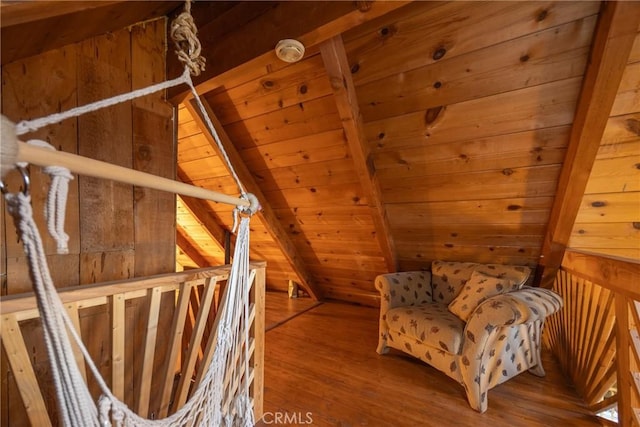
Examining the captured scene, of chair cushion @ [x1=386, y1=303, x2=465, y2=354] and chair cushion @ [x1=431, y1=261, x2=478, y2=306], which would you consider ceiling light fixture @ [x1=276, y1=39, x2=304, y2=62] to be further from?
chair cushion @ [x1=431, y1=261, x2=478, y2=306]

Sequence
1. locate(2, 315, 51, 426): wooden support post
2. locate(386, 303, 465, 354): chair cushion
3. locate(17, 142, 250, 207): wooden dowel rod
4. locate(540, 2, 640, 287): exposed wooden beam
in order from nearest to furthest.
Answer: locate(17, 142, 250, 207): wooden dowel rod → locate(2, 315, 51, 426): wooden support post → locate(540, 2, 640, 287): exposed wooden beam → locate(386, 303, 465, 354): chair cushion

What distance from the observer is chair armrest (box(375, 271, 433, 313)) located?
7.80ft

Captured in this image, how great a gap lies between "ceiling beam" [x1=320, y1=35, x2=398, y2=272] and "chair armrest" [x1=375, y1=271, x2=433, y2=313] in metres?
0.30

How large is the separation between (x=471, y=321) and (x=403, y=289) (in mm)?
745

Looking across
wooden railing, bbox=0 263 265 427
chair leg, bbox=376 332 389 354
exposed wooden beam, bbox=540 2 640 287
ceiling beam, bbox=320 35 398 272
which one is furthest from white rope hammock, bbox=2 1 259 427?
exposed wooden beam, bbox=540 2 640 287

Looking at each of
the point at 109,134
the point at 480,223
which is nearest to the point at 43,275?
the point at 109,134

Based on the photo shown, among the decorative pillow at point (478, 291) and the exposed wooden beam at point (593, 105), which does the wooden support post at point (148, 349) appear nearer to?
the decorative pillow at point (478, 291)

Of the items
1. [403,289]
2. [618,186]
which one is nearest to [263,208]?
[403,289]

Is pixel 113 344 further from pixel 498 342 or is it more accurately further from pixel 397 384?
pixel 498 342

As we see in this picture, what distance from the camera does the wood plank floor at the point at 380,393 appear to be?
5.22 ft

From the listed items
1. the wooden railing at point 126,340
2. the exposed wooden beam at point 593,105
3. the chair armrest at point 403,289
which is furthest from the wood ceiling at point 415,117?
the wooden railing at point 126,340

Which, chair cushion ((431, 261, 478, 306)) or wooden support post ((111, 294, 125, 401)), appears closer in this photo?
wooden support post ((111, 294, 125, 401))

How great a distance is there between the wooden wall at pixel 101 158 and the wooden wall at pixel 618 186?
233 centimetres

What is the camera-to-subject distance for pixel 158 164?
142 centimetres
